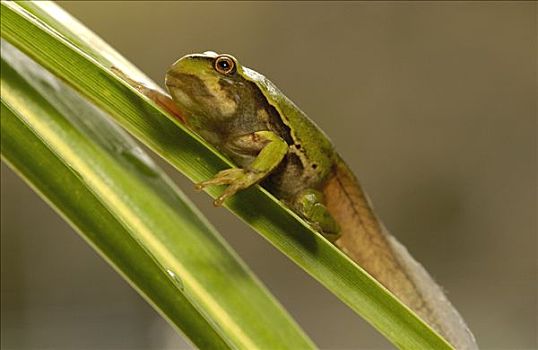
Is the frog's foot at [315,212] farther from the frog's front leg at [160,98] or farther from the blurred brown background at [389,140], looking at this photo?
the blurred brown background at [389,140]

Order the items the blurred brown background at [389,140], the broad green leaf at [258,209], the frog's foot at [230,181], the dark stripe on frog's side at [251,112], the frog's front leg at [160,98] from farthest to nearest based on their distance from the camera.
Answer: the blurred brown background at [389,140], the dark stripe on frog's side at [251,112], the frog's front leg at [160,98], the frog's foot at [230,181], the broad green leaf at [258,209]

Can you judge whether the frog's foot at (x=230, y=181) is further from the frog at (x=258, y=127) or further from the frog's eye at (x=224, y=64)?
the frog's eye at (x=224, y=64)

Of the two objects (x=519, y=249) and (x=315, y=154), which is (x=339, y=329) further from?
(x=315, y=154)

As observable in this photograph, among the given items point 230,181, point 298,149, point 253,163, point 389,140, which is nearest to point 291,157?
point 298,149

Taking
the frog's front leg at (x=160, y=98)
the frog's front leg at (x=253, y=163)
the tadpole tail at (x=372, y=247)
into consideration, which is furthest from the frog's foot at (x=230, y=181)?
the tadpole tail at (x=372, y=247)

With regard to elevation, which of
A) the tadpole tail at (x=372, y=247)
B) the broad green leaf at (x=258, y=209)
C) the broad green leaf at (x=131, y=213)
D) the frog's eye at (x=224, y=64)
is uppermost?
the frog's eye at (x=224, y=64)

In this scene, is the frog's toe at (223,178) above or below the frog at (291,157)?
below

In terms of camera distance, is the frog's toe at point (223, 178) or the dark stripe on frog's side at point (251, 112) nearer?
the frog's toe at point (223, 178)

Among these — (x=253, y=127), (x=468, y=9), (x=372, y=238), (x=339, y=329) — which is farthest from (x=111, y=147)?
(x=468, y=9)

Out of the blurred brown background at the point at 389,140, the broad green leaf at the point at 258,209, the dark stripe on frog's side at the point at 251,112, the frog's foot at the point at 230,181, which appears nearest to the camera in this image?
the broad green leaf at the point at 258,209
